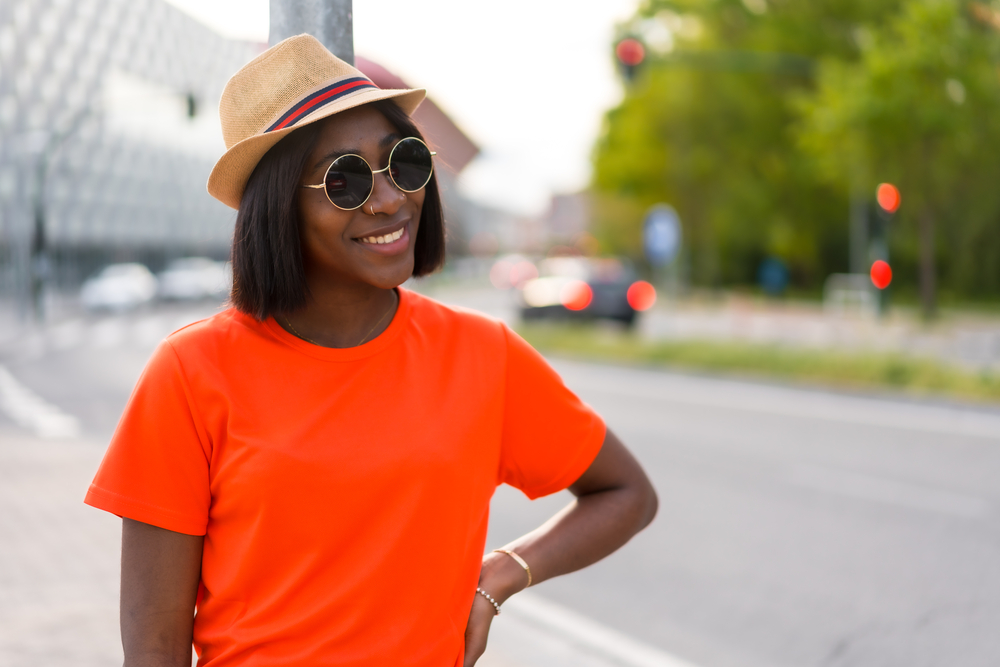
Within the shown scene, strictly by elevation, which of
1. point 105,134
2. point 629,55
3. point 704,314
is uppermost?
point 629,55

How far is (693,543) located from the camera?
622 centimetres

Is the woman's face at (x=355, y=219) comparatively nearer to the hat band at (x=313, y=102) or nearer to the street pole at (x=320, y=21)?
the hat band at (x=313, y=102)

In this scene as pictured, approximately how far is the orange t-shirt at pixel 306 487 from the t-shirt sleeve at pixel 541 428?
120 mm

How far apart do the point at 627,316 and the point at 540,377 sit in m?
22.2

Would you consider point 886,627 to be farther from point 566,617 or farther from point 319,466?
point 319,466

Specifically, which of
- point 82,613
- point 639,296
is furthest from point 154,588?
point 639,296

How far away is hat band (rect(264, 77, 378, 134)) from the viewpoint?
4.89 ft

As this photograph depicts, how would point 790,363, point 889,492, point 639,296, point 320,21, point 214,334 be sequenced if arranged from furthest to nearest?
1. point 639,296
2. point 790,363
3. point 889,492
4. point 320,21
5. point 214,334

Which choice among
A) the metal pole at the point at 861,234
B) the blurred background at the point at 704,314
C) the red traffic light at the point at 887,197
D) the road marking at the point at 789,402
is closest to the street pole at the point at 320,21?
the blurred background at the point at 704,314

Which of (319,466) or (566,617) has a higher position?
(319,466)

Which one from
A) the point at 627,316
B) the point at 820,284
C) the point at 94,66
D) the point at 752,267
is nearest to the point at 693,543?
the point at 94,66

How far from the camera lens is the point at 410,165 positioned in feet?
5.29

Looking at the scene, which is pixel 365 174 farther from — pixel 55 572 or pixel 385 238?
pixel 55 572

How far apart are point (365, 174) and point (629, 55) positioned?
1621 centimetres
